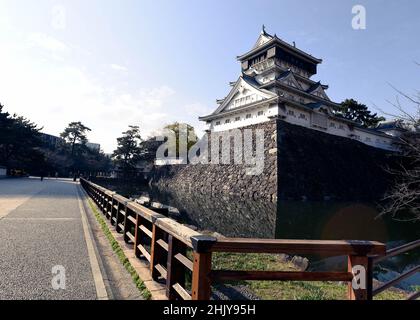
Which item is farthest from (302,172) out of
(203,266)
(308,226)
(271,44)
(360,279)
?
(203,266)

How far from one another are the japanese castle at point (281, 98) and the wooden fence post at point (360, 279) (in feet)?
72.5

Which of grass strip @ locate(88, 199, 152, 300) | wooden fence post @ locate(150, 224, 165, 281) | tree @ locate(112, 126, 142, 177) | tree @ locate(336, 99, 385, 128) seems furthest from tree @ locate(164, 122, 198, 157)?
wooden fence post @ locate(150, 224, 165, 281)

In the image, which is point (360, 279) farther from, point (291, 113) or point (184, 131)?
point (184, 131)

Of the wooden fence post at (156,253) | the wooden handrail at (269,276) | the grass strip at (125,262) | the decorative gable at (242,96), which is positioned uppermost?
the decorative gable at (242,96)

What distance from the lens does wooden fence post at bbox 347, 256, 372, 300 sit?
2191 mm

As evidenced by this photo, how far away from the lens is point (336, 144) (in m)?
26.2

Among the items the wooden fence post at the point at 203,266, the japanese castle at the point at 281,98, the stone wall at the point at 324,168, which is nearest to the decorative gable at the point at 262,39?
the japanese castle at the point at 281,98

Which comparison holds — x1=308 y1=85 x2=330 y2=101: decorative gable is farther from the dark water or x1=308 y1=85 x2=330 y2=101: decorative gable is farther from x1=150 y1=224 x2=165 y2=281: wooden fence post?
x1=150 y1=224 x2=165 y2=281: wooden fence post

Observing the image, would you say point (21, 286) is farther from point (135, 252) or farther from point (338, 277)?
point (338, 277)

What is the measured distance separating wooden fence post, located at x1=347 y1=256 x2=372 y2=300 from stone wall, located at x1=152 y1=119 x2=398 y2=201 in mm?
17476

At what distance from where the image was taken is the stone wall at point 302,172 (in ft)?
67.9

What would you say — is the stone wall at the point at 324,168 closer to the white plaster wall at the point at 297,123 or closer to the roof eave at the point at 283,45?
the white plaster wall at the point at 297,123

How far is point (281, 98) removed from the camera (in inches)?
909

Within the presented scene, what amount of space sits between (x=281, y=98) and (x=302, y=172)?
20.7 feet
